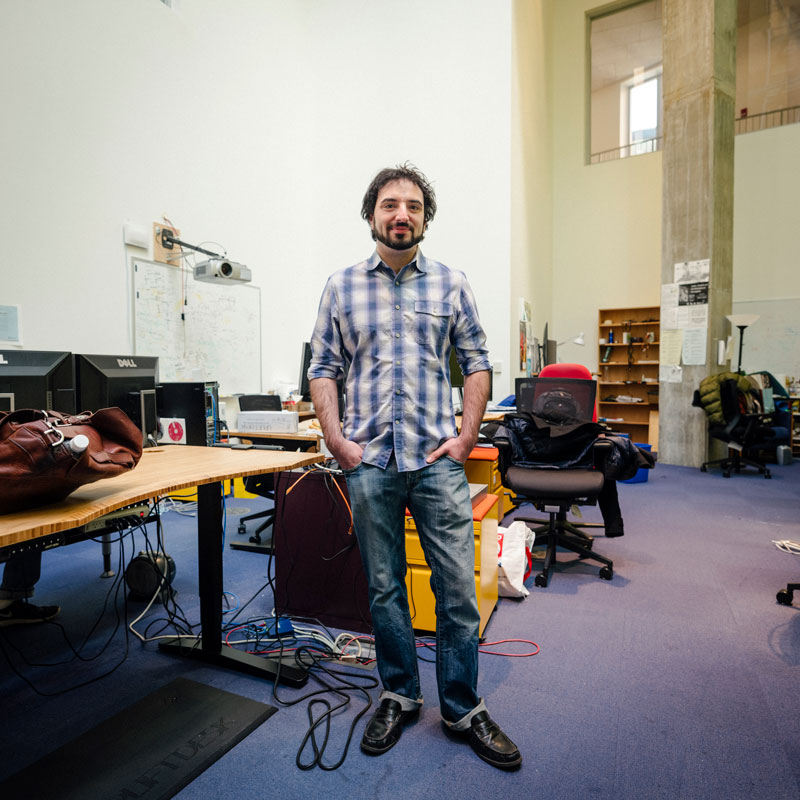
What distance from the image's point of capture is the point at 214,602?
6.40 feet

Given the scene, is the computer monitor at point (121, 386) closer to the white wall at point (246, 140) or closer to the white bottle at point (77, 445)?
the white bottle at point (77, 445)

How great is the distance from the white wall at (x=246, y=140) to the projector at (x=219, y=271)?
47 cm

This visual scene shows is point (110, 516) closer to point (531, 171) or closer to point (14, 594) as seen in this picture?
point (14, 594)

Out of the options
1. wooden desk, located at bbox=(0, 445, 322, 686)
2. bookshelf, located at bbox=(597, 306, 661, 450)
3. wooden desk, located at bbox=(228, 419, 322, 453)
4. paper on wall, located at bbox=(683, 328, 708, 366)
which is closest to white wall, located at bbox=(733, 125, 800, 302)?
bookshelf, located at bbox=(597, 306, 661, 450)

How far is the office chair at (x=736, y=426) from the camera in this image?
18.0 feet

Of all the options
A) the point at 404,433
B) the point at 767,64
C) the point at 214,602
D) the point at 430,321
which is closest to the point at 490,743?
the point at 404,433

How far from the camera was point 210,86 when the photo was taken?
4762 mm

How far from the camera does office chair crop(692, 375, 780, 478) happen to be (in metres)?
5.50

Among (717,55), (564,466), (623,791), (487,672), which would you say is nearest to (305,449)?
(564,466)

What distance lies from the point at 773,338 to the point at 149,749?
8.13 metres

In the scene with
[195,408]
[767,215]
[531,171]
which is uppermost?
[531,171]

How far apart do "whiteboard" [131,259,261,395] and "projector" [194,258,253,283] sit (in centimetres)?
28

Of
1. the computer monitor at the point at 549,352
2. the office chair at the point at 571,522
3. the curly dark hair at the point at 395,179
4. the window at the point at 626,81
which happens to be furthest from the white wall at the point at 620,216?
the curly dark hair at the point at 395,179

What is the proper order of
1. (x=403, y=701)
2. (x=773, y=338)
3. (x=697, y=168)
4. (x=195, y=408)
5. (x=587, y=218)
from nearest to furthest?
(x=403, y=701)
(x=195, y=408)
(x=697, y=168)
(x=773, y=338)
(x=587, y=218)
